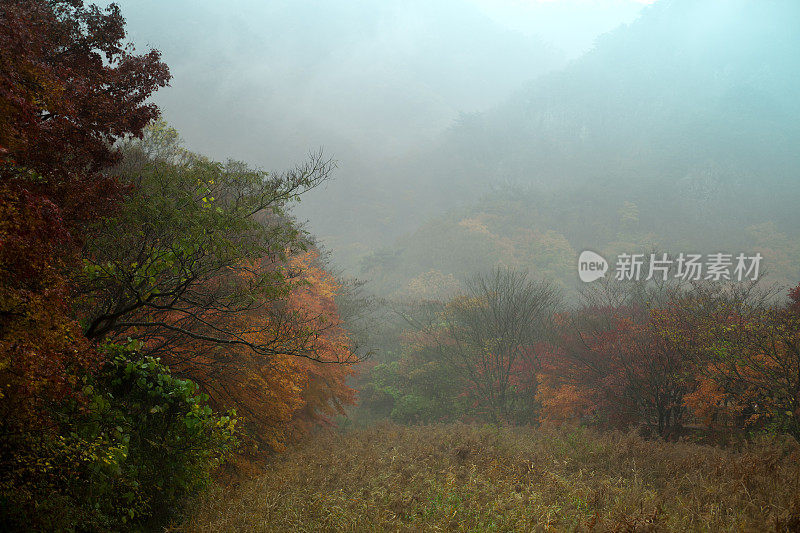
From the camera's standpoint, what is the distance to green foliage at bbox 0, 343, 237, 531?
441 centimetres

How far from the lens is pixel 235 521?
5.98 m

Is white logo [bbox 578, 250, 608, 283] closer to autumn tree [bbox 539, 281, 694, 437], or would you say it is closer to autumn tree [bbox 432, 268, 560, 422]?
autumn tree [bbox 432, 268, 560, 422]

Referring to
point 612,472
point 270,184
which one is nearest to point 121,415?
point 270,184

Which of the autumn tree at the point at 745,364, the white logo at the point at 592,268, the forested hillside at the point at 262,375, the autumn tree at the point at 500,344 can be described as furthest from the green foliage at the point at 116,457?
the white logo at the point at 592,268

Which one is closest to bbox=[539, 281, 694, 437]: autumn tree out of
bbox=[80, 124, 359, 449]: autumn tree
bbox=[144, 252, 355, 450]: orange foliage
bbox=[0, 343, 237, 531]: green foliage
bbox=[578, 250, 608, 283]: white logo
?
bbox=[144, 252, 355, 450]: orange foliage

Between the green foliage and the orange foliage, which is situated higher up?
the orange foliage

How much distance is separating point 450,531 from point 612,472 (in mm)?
4480

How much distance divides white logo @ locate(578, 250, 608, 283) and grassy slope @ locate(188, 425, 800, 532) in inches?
1510

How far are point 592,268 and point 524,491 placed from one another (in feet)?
154

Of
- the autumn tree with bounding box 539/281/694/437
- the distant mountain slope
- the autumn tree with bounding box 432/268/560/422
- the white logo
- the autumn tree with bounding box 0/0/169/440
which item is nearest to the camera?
the autumn tree with bounding box 0/0/169/440

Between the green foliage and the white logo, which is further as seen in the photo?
the white logo

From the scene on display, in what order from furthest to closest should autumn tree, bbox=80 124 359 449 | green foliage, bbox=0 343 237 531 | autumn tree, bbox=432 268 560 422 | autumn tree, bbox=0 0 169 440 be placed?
autumn tree, bbox=432 268 560 422 → autumn tree, bbox=80 124 359 449 → green foliage, bbox=0 343 237 531 → autumn tree, bbox=0 0 169 440

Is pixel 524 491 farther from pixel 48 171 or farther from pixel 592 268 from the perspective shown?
pixel 592 268

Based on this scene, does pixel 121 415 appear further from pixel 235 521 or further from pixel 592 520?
pixel 592 520
